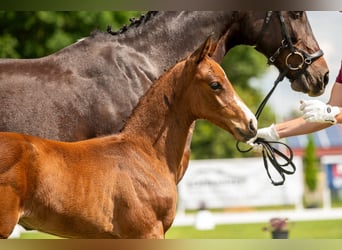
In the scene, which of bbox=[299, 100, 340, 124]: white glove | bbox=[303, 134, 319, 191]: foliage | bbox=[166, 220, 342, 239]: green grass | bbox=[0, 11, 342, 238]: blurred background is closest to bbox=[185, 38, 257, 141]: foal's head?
bbox=[299, 100, 340, 124]: white glove

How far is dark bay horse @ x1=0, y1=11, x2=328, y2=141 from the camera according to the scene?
4.41m

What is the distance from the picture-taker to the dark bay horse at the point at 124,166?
3479 mm

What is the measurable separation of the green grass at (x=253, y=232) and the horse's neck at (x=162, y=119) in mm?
5204

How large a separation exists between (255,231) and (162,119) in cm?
726

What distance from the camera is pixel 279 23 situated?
4.94 meters

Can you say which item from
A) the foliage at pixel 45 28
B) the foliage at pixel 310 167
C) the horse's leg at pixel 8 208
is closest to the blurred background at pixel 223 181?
the foliage at pixel 45 28

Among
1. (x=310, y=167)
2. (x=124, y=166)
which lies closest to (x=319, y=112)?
(x=124, y=166)

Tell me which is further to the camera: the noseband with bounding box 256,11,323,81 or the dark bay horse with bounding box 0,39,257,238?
the noseband with bounding box 256,11,323,81

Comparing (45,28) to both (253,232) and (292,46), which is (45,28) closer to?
(253,232)

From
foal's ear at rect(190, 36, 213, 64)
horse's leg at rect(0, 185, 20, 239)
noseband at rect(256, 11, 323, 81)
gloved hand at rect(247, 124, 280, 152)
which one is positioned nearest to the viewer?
horse's leg at rect(0, 185, 20, 239)

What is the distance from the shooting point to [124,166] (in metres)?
3.82

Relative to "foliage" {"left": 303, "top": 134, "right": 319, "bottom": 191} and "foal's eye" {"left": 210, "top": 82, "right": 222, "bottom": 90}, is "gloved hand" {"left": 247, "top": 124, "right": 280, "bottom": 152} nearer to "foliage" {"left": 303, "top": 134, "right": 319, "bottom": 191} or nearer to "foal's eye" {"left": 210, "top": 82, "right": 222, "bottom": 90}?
"foal's eye" {"left": 210, "top": 82, "right": 222, "bottom": 90}

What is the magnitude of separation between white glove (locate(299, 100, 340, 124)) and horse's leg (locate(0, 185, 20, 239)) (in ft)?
5.14

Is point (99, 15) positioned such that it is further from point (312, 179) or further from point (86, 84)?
point (86, 84)
